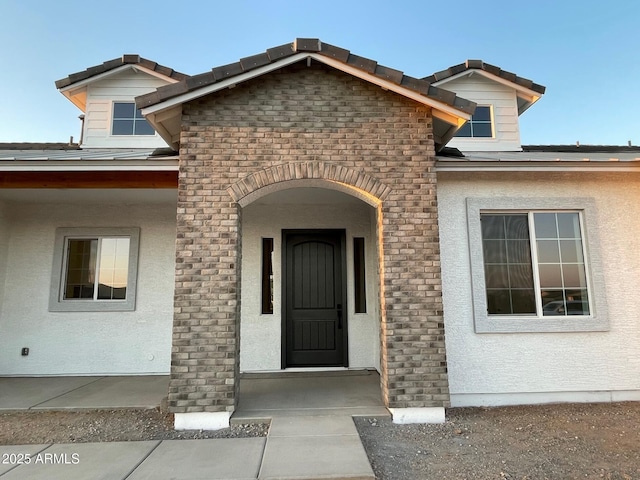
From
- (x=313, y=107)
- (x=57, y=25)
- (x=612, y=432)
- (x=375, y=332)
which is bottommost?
(x=612, y=432)

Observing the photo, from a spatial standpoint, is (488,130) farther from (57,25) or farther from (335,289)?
(57,25)

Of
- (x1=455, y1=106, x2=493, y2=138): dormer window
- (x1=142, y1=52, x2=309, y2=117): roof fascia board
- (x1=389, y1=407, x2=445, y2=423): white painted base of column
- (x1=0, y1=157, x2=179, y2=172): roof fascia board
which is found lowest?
(x1=389, y1=407, x2=445, y2=423): white painted base of column

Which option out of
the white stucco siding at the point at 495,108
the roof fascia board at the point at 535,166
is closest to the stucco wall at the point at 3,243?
the roof fascia board at the point at 535,166

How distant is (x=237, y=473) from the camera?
9.48ft

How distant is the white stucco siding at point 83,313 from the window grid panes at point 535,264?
5.53 metres

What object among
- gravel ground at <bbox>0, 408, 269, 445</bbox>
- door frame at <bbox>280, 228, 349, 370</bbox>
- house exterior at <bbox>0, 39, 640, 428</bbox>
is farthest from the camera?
door frame at <bbox>280, 228, 349, 370</bbox>

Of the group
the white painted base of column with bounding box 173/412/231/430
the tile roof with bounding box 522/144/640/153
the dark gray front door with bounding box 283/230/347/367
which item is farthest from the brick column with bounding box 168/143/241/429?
the tile roof with bounding box 522/144/640/153

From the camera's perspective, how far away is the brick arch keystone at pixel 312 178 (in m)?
4.33

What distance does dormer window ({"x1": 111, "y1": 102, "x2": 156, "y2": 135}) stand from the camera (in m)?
7.64

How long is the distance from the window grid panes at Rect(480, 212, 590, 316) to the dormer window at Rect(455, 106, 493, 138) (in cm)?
327

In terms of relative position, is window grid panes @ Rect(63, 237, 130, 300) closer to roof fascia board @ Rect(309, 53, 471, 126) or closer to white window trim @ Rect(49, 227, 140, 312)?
white window trim @ Rect(49, 227, 140, 312)

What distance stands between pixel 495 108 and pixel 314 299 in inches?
235

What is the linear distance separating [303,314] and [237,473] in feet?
12.3

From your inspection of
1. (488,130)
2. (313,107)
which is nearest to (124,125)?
(313,107)
